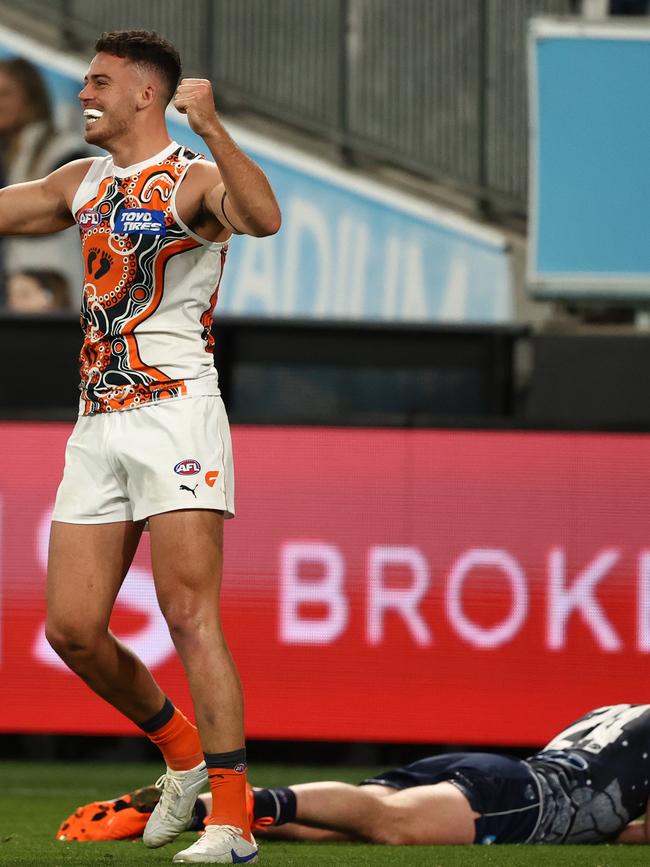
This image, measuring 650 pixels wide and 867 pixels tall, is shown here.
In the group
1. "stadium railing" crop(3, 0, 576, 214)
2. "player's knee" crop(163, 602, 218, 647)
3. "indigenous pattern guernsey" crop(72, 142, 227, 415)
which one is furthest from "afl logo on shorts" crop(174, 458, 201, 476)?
"stadium railing" crop(3, 0, 576, 214)

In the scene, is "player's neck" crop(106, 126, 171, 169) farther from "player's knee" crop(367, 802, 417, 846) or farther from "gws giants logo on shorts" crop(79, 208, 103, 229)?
"player's knee" crop(367, 802, 417, 846)

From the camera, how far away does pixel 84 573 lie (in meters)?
4.30

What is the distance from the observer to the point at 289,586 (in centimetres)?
742

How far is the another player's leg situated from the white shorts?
0.07 metres

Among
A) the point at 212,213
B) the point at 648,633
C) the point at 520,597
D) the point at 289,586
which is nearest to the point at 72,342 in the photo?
the point at 289,586

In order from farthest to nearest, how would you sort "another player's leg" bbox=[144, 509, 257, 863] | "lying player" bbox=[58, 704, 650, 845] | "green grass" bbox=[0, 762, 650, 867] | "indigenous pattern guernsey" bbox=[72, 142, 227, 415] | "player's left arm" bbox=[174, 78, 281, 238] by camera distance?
1. "lying player" bbox=[58, 704, 650, 845]
2. "green grass" bbox=[0, 762, 650, 867]
3. "indigenous pattern guernsey" bbox=[72, 142, 227, 415]
4. "another player's leg" bbox=[144, 509, 257, 863]
5. "player's left arm" bbox=[174, 78, 281, 238]

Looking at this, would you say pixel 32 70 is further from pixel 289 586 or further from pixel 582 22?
pixel 289 586

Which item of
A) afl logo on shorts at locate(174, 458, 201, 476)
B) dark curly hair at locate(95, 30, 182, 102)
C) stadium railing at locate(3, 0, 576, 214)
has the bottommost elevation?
afl logo on shorts at locate(174, 458, 201, 476)

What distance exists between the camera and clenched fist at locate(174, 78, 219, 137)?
13.2ft

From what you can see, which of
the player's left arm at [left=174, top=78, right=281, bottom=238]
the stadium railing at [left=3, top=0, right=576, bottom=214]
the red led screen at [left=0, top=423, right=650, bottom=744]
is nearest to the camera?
the player's left arm at [left=174, top=78, right=281, bottom=238]

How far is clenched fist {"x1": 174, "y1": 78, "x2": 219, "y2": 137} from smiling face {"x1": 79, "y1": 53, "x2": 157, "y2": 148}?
329 millimetres

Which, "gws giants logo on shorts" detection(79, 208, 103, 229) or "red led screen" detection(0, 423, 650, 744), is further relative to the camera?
"red led screen" detection(0, 423, 650, 744)

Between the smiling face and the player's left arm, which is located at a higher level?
the smiling face

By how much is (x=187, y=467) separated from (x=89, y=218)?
72 centimetres
